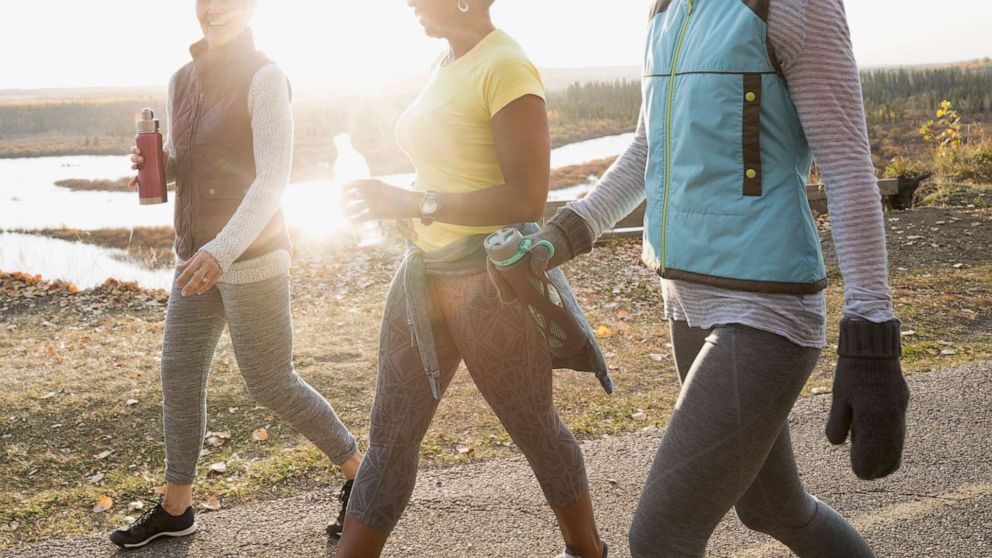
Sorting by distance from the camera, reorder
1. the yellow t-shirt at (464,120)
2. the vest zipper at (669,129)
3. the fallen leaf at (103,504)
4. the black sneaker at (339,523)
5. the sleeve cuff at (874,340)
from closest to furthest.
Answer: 1. the sleeve cuff at (874,340)
2. the vest zipper at (669,129)
3. the yellow t-shirt at (464,120)
4. the black sneaker at (339,523)
5. the fallen leaf at (103,504)

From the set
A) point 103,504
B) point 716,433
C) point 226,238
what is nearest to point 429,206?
point 226,238

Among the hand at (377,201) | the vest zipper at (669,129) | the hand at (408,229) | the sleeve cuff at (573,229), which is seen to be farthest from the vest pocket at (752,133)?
the hand at (408,229)

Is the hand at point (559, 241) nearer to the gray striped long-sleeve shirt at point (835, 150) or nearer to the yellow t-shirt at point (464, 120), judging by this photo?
the yellow t-shirt at point (464, 120)

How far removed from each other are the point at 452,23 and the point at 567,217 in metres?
0.81

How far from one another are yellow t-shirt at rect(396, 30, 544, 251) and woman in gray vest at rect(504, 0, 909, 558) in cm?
60

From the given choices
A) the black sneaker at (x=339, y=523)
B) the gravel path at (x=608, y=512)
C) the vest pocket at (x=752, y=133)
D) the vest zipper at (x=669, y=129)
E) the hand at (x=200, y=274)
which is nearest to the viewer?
the vest pocket at (x=752, y=133)

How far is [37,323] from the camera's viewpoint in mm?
9281

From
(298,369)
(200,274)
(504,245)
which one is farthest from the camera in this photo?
(298,369)

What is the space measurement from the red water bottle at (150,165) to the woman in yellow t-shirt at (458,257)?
4.06 ft

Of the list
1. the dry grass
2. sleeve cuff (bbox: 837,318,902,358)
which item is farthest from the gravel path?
sleeve cuff (bbox: 837,318,902,358)

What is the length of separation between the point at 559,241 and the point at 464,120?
59 cm

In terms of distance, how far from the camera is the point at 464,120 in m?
2.80

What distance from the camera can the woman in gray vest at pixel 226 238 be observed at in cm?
351

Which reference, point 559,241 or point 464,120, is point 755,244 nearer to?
point 559,241
